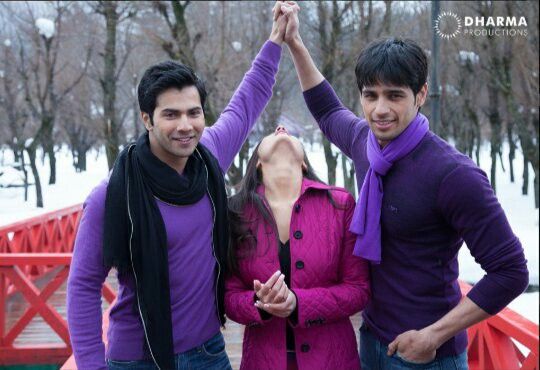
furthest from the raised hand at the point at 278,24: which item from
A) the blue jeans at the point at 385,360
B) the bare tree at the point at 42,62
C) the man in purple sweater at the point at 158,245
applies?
the bare tree at the point at 42,62

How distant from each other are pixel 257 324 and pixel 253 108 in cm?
113

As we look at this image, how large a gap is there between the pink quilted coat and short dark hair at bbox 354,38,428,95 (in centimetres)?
49

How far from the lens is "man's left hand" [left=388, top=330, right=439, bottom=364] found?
75.3 inches

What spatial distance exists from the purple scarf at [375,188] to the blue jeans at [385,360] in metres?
0.35

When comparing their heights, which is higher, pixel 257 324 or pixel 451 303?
pixel 451 303

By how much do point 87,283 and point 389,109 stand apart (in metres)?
1.17

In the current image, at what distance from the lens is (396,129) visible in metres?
1.96

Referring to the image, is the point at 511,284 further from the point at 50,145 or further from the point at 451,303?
the point at 50,145

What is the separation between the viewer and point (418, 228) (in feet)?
6.32

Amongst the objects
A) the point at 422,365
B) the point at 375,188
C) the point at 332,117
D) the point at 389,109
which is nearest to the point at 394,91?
the point at 389,109

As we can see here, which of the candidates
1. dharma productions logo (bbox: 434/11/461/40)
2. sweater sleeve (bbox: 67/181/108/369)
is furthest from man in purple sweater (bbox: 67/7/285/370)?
dharma productions logo (bbox: 434/11/461/40)

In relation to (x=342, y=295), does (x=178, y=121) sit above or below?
above

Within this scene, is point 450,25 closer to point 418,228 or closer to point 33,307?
point 33,307

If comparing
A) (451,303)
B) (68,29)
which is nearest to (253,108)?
(451,303)
